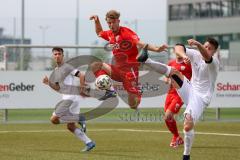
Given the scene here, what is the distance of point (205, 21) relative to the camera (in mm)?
82938

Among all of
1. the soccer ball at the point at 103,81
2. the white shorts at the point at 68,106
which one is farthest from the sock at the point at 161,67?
the white shorts at the point at 68,106

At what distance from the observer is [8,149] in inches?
670

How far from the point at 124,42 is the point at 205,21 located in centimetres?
6649

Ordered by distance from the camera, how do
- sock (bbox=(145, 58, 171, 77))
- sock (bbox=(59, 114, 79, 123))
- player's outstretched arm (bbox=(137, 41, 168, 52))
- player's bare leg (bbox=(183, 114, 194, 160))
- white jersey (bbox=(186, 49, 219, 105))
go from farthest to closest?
1. sock (bbox=(59, 114, 79, 123))
2. sock (bbox=(145, 58, 171, 77))
3. player's outstretched arm (bbox=(137, 41, 168, 52))
4. white jersey (bbox=(186, 49, 219, 105))
5. player's bare leg (bbox=(183, 114, 194, 160))

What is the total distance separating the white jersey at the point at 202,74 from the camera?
573 inches

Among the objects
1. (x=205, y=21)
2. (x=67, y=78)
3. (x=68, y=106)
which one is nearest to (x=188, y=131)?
(x=68, y=106)

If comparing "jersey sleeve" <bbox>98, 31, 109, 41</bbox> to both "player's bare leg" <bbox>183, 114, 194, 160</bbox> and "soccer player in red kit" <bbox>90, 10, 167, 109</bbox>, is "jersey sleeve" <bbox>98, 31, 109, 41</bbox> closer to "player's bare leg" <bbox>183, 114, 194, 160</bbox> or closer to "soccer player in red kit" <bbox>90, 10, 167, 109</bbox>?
"soccer player in red kit" <bbox>90, 10, 167, 109</bbox>

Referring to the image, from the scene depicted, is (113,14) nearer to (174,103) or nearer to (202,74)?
(202,74)

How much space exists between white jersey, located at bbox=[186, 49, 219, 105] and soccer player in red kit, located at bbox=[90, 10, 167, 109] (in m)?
1.64

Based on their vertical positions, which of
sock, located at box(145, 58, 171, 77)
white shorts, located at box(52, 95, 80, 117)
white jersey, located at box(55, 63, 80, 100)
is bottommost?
white shorts, located at box(52, 95, 80, 117)

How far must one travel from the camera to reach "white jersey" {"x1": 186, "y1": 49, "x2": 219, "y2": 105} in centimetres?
1455

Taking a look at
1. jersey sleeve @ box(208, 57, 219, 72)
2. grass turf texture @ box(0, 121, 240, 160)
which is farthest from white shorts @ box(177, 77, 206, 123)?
grass turf texture @ box(0, 121, 240, 160)

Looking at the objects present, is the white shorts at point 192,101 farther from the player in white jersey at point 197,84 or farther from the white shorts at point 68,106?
the white shorts at point 68,106

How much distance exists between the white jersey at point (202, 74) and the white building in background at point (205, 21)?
61681mm
